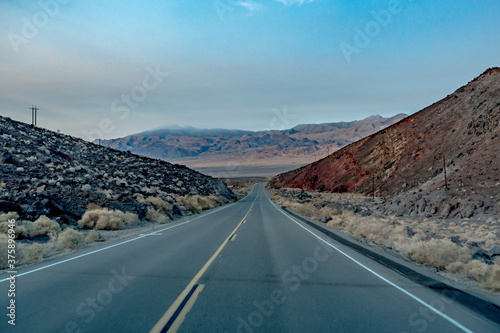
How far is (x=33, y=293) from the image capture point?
6.06 m

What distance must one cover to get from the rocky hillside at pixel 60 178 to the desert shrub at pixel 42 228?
1239 mm

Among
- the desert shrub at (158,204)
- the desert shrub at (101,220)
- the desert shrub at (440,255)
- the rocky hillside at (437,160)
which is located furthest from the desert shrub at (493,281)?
the desert shrub at (158,204)

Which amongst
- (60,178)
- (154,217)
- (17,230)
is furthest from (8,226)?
(60,178)

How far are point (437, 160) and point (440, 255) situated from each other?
36.9 meters

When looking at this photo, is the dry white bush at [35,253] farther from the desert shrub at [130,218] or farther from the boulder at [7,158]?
the boulder at [7,158]

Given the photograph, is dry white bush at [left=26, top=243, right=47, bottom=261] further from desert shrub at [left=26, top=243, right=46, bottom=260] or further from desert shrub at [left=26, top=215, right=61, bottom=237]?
desert shrub at [left=26, top=215, right=61, bottom=237]


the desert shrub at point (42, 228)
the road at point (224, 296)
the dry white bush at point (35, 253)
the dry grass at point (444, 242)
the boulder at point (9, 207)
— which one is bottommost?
the dry grass at point (444, 242)

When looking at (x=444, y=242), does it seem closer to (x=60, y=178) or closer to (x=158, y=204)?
(x=158, y=204)

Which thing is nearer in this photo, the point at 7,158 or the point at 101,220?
the point at 101,220

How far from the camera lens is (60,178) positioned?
22.5 metres

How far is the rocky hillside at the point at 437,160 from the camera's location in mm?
26672

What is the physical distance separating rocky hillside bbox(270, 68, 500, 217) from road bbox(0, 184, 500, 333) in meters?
20.9

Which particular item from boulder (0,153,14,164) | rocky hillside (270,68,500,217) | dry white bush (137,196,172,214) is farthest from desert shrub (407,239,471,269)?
boulder (0,153,14,164)

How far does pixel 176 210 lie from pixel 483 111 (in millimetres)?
37297
